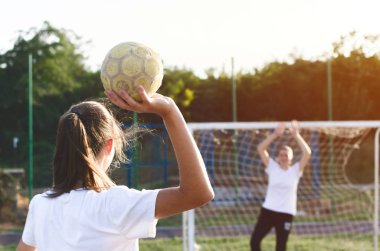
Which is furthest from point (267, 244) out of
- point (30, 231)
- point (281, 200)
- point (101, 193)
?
point (101, 193)

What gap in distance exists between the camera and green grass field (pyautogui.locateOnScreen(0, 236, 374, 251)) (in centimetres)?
960

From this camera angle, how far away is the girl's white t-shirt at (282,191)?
736 cm

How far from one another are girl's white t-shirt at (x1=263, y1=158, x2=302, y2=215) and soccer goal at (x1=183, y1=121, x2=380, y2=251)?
3.25 m

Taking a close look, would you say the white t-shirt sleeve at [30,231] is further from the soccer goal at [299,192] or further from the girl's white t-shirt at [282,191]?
the soccer goal at [299,192]

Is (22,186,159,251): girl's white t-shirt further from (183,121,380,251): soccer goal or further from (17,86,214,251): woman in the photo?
(183,121,380,251): soccer goal

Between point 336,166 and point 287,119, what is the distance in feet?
5.72

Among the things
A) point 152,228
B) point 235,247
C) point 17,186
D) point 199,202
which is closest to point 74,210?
point 152,228

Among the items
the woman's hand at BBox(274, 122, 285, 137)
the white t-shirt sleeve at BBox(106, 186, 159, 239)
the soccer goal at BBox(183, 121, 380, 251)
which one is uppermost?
the woman's hand at BBox(274, 122, 285, 137)

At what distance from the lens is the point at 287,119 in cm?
1411

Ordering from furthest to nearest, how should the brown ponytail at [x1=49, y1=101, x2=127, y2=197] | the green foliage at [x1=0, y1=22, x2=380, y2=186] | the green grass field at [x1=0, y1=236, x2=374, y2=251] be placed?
1. the green foliage at [x1=0, y1=22, x2=380, y2=186]
2. the green grass field at [x1=0, y1=236, x2=374, y2=251]
3. the brown ponytail at [x1=49, y1=101, x2=127, y2=197]

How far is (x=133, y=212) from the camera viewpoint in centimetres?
186

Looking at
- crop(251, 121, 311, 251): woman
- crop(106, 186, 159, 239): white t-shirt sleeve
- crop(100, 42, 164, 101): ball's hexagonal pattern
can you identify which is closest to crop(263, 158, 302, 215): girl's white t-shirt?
crop(251, 121, 311, 251): woman

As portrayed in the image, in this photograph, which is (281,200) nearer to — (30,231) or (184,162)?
(30,231)

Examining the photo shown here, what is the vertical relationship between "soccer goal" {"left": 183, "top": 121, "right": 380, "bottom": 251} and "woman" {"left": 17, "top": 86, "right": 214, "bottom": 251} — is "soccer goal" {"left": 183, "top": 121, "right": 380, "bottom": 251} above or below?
below
